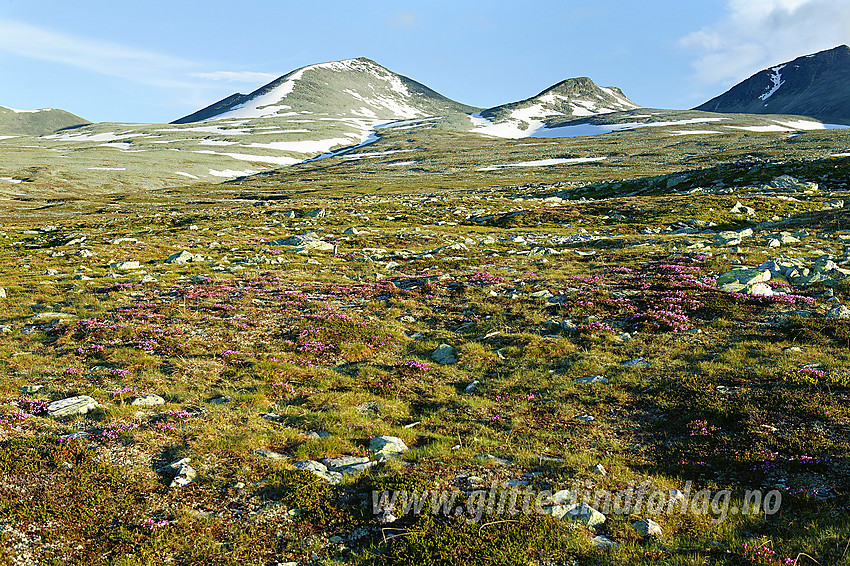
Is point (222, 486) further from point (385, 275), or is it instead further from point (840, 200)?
point (840, 200)

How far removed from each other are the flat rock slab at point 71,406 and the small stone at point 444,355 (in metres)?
9.30

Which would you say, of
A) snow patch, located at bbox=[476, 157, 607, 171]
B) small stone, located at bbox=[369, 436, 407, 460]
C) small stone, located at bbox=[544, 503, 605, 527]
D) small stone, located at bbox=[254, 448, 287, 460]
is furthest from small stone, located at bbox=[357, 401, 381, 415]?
snow patch, located at bbox=[476, 157, 607, 171]

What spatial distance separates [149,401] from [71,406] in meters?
1.52

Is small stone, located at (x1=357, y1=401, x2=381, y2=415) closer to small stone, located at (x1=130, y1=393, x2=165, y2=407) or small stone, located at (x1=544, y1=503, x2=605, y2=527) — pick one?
small stone, located at (x1=130, y1=393, x2=165, y2=407)

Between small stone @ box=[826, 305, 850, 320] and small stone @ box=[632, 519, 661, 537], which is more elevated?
small stone @ box=[826, 305, 850, 320]

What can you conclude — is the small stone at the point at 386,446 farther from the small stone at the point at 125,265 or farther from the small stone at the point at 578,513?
the small stone at the point at 125,265

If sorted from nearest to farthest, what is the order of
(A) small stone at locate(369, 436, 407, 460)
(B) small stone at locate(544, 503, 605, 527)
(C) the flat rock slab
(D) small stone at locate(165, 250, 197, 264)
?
(B) small stone at locate(544, 503, 605, 527) → (A) small stone at locate(369, 436, 407, 460) → (C) the flat rock slab → (D) small stone at locate(165, 250, 197, 264)

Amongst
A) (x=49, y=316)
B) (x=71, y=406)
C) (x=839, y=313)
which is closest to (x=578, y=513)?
(x=71, y=406)

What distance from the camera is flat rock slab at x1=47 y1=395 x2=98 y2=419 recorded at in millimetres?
10062

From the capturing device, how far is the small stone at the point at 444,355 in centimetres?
1502

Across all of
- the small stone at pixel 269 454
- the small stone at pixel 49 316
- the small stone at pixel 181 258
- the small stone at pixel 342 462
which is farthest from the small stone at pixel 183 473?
the small stone at pixel 181 258

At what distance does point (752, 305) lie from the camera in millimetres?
17391

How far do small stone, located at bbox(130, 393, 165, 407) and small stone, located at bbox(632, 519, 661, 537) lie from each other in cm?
1054

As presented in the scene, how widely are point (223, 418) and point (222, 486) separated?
2.67 metres
